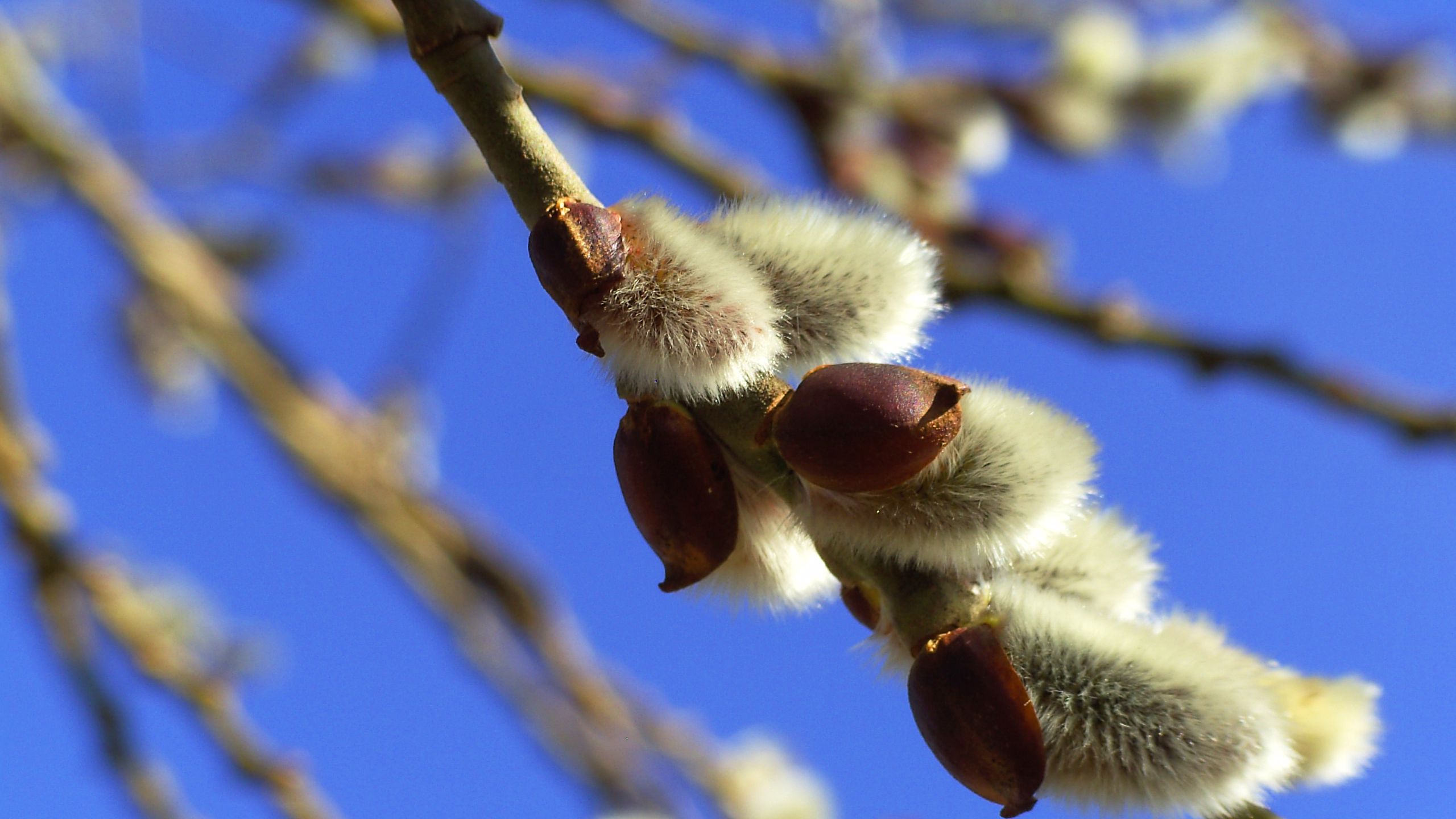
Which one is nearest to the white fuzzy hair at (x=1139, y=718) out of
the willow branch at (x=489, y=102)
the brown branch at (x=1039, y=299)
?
the willow branch at (x=489, y=102)

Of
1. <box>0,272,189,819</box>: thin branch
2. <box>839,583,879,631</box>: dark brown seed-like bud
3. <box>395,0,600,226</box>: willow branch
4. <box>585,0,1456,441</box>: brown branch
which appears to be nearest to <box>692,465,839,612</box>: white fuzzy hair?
<box>839,583,879,631</box>: dark brown seed-like bud

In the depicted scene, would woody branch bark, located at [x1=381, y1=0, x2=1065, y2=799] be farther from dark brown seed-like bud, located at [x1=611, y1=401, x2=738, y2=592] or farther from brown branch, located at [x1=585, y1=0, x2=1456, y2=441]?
brown branch, located at [x1=585, y1=0, x2=1456, y2=441]

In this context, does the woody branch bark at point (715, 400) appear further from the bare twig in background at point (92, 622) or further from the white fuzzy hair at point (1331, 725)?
the bare twig in background at point (92, 622)

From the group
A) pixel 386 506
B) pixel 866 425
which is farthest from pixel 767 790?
pixel 866 425

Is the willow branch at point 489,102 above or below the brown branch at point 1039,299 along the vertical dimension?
below

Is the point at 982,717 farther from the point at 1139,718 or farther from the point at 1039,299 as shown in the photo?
the point at 1039,299

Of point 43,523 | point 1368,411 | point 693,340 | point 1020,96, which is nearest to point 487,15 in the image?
point 693,340
